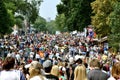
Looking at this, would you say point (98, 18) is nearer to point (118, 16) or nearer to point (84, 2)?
point (118, 16)

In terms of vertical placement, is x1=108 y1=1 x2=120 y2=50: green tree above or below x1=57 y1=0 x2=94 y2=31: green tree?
below

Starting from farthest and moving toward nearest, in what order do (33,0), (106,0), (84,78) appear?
(33,0) → (106,0) → (84,78)

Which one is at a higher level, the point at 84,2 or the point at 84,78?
the point at 84,2

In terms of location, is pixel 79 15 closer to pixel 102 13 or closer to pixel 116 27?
pixel 102 13

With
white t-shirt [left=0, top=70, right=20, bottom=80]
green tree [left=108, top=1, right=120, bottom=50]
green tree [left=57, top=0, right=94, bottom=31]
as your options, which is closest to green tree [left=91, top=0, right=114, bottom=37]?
green tree [left=108, top=1, right=120, bottom=50]

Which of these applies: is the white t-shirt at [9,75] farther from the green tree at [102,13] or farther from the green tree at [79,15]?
the green tree at [79,15]

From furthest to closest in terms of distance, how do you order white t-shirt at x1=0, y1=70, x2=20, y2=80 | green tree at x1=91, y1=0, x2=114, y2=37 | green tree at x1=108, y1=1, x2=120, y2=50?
green tree at x1=91, y1=0, x2=114, y2=37 → green tree at x1=108, y1=1, x2=120, y2=50 → white t-shirt at x1=0, y1=70, x2=20, y2=80

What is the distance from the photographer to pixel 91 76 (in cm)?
1127

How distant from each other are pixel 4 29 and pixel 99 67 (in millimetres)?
67766

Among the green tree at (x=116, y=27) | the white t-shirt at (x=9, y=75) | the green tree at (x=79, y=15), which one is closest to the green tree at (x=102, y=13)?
the green tree at (x=116, y=27)

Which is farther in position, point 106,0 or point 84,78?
point 106,0

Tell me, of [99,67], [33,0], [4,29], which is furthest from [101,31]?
[33,0]

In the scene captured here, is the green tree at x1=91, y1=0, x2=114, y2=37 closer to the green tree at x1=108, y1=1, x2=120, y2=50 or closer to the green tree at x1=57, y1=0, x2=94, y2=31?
the green tree at x1=108, y1=1, x2=120, y2=50

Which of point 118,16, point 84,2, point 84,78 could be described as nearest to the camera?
point 84,78
